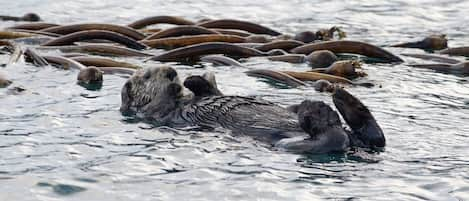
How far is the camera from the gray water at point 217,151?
6.27 m

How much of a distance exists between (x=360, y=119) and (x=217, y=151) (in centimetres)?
99

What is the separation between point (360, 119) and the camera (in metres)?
6.99

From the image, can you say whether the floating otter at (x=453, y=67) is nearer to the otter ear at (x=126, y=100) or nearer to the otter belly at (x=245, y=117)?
the otter belly at (x=245, y=117)

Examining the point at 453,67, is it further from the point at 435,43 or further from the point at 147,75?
the point at 147,75

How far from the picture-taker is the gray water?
627 cm

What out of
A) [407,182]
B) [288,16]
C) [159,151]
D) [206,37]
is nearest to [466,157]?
[407,182]

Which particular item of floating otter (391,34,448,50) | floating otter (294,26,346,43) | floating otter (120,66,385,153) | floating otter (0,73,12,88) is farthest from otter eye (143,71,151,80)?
floating otter (391,34,448,50)

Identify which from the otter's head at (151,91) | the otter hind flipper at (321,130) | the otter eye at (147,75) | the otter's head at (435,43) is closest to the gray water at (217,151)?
the otter hind flipper at (321,130)

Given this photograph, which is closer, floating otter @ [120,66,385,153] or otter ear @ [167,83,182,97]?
floating otter @ [120,66,385,153]

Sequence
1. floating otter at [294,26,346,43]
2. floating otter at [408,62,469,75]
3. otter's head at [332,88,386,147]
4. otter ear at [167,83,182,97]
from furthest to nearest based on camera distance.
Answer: floating otter at [294,26,346,43], floating otter at [408,62,469,75], otter ear at [167,83,182,97], otter's head at [332,88,386,147]

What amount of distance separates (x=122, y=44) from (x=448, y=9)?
5.27 meters

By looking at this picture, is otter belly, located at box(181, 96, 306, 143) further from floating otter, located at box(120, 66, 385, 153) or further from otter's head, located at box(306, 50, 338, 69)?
otter's head, located at box(306, 50, 338, 69)

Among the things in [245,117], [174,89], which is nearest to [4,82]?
[174,89]

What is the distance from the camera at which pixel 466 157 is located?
6914 millimetres
